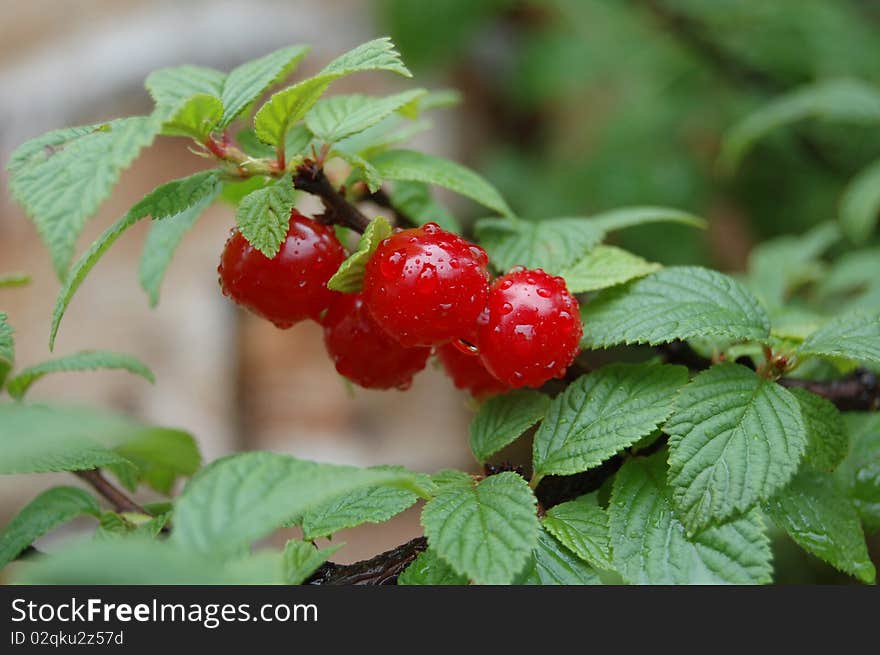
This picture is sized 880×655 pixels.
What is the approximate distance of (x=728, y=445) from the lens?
57cm

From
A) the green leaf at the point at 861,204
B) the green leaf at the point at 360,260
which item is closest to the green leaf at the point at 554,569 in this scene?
the green leaf at the point at 360,260

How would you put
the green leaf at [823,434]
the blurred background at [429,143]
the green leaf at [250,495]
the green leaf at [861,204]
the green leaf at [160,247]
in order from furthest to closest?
the blurred background at [429,143], the green leaf at [861,204], the green leaf at [160,247], the green leaf at [823,434], the green leaf at [250,495]

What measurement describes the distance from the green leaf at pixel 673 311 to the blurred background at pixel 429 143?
1124 millimetres

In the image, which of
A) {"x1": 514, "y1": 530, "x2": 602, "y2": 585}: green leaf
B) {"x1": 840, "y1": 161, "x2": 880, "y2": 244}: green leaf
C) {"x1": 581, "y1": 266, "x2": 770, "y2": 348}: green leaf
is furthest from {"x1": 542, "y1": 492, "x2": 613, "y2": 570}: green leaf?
{"x1": 840, "y1": 161, "x2": 880, "y2": 244}: green leaf

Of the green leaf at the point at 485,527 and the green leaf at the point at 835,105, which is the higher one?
the green leaf at the point at 835,105

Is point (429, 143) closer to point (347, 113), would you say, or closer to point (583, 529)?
point (347, 113)

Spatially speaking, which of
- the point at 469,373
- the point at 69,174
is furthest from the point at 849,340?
the point at 69,174

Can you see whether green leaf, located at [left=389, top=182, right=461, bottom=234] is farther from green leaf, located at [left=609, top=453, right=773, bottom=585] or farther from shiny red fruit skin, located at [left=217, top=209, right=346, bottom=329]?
green leaf, located at [left=609, top=453, right=773, bottom=585]

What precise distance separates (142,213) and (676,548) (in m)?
0.42

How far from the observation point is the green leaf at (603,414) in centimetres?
57

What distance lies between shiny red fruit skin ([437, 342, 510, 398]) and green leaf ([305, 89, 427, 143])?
21 cm

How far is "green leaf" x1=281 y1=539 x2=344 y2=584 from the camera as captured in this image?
1.59 ft

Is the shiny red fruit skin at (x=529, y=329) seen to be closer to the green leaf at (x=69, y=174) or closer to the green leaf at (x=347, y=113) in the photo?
the green leaf at (x=347, y=113)

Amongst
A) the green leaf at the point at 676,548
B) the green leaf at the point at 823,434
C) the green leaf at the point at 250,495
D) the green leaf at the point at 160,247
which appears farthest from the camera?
the green leaf at the point at 160,247
